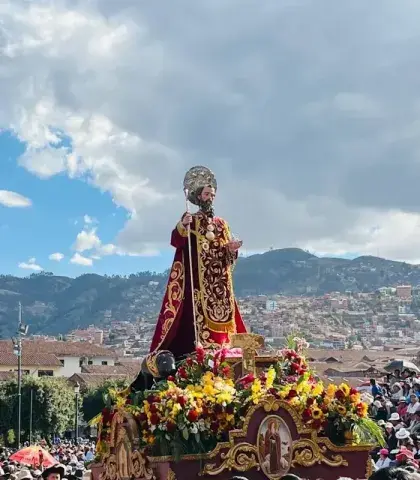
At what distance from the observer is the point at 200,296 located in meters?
11.6

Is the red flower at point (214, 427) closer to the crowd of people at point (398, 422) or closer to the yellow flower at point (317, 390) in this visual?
the yellow flower at point (317, 390)

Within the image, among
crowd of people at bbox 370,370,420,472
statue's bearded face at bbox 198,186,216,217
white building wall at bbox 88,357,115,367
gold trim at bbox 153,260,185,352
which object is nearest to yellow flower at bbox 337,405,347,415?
crowd of people at bbox 370,370,420,472

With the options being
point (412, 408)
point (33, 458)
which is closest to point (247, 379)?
point (412, 408)

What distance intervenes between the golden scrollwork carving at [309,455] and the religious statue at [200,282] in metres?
1.97

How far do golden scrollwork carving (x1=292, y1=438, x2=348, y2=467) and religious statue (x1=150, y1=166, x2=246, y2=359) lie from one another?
77.6 inches

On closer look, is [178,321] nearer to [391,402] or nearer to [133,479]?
[133,479]

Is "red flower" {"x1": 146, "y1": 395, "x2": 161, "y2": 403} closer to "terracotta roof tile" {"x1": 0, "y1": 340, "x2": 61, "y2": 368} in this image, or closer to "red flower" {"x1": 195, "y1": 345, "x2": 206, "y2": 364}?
"red flower" {"x1": 195, "y1": 345, "x2": 206, "y2": 364}

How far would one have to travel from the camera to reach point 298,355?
10.9 meters

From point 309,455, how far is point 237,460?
843 mm

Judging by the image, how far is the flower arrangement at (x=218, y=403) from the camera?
945 cm

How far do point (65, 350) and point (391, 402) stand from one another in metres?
102

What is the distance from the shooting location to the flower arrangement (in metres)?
9.45

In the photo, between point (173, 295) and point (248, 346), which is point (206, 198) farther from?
point (248, 346)

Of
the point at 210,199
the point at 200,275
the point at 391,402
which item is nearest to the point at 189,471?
the point at 200,275
